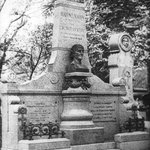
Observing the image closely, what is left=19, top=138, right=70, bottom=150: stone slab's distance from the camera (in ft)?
33.4

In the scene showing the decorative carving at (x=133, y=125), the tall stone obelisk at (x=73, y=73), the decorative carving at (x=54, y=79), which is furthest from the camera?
the decorative carving at (x=133, y=125)

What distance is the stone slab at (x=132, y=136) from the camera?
1210 cm

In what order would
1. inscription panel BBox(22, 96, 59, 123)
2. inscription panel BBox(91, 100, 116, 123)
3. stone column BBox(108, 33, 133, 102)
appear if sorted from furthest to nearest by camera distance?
stone column BBox(108, 33, 133, 102)
inscription panel BBox(91, 100, 116, 123)
inscription panel BBox(22, 96, 59, 123)

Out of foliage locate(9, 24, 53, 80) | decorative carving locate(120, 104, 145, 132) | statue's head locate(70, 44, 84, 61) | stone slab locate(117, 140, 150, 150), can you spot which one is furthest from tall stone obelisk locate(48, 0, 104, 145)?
foliage locate(9, 24, 53, 80)

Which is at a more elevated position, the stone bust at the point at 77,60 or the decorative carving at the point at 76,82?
the stone bust at the point at 77,60

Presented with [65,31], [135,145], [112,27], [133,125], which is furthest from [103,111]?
[112,27]

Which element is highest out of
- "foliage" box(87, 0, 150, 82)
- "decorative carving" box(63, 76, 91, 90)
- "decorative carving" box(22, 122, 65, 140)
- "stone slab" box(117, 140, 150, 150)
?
"foliage" box(87, 0, 150, 82)

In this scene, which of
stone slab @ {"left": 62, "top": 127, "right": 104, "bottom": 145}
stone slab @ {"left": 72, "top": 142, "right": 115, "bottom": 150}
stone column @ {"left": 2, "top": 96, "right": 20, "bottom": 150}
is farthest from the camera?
stone slab @ {"left": 62, "top": 127, "right": 104, "bottom": 145}

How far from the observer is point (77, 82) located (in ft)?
40.0

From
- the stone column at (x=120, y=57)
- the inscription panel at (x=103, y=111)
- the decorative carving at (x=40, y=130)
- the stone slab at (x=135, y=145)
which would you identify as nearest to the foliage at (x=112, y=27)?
the stone column at (x=120, y=57)

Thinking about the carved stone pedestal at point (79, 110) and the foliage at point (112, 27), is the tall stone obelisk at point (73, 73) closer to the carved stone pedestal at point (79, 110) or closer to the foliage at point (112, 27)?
the carved stone pedestal at point (79, 110)

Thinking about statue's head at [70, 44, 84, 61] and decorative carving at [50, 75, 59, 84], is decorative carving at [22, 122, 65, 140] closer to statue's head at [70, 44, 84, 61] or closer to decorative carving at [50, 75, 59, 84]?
decorative carving at [50, 75, 59, 84]

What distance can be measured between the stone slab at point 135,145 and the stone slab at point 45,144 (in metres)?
1.96

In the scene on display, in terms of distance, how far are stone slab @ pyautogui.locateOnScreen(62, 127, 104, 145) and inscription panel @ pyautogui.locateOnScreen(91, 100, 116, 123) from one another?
2.62ft
